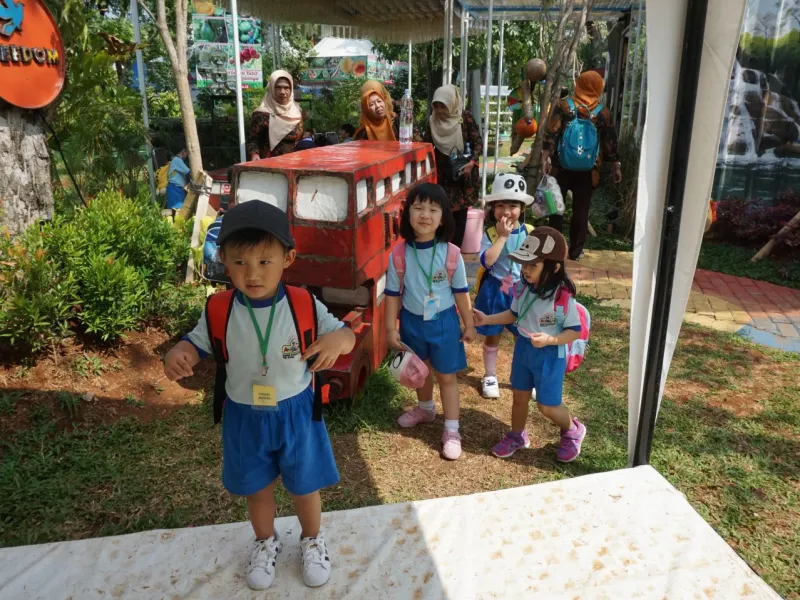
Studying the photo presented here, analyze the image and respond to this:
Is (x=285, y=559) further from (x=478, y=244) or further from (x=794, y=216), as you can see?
(x=794, y=216)

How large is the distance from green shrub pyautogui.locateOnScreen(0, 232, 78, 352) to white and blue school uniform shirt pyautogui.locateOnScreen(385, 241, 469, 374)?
6.65 ft

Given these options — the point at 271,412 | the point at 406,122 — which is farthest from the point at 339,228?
the point at 406,122

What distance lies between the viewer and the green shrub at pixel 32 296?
11.5 feet

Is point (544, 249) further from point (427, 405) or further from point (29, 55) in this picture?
point (29, 55)

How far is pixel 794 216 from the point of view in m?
7.19

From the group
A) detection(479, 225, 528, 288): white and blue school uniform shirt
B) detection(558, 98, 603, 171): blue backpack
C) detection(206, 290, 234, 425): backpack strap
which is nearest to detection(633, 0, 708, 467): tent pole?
detection(479, 225, 528, 288): white and blue school uniform shirt

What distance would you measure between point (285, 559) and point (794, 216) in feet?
23.7

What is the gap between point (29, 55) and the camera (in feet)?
13.7

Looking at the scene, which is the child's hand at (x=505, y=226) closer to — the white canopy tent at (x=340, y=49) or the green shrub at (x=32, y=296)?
the green shrub at (x=32, y=296)

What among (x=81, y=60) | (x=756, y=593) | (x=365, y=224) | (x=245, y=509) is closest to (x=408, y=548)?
(x=245, y=509)

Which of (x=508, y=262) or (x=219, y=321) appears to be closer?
(x=219, y=321)

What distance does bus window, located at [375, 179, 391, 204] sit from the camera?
3.72 meters

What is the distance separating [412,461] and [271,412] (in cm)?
143

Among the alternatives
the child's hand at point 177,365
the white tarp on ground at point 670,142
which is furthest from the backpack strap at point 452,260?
the child's hand at point 177,365
